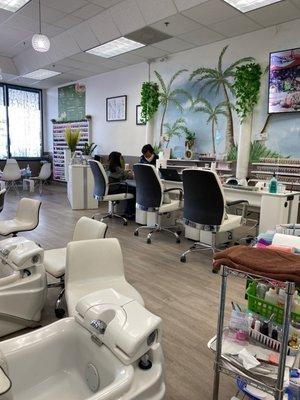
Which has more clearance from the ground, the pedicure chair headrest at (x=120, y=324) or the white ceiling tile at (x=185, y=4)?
the white ceiling tile at (x=185, y=4)

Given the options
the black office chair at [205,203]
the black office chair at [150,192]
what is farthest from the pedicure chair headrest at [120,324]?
the black office chair at [150,192]

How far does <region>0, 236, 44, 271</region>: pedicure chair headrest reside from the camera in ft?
6.34

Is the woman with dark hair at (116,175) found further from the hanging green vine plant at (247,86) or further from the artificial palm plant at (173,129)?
the hanging green vine plant at (247,86)

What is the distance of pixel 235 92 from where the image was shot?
502 cm

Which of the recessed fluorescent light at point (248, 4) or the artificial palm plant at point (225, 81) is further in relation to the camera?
the artificial palm plant at point (225, 81)

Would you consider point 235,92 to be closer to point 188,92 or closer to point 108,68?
point 188,92

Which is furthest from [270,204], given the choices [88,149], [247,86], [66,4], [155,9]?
[88,149]

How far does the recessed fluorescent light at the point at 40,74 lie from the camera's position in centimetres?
760

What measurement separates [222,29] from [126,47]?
187 cm

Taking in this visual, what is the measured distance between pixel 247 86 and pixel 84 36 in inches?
123

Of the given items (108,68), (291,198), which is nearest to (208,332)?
(291,198)

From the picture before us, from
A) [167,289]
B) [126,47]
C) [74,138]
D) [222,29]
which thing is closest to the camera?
[167,289]

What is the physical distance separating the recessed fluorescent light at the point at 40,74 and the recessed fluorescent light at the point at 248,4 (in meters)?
5.12

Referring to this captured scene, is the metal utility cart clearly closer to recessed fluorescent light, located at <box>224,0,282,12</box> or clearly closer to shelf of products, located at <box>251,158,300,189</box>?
shelf of products, located at <box>251,158,300,189</box>
